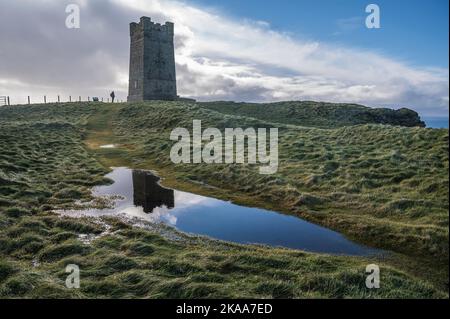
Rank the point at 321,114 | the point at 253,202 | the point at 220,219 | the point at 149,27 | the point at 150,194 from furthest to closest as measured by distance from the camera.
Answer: the point at 149,27
the point at 321,114
the point at 150,194
the point at 253,202
the point at 220,219

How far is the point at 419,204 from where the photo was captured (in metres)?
14.8

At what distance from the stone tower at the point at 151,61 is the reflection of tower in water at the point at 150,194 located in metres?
50.2

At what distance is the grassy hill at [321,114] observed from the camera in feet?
188

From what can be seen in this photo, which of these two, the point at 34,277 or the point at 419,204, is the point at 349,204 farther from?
the point at 34,277

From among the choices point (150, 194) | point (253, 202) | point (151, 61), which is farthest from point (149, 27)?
point (253, 202)

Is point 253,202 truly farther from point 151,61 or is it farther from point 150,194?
point 151,61

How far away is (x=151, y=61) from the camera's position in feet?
233

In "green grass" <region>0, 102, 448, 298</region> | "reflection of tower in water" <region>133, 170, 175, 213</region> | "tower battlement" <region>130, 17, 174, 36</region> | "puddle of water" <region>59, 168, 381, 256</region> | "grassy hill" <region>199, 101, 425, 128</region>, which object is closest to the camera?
"green grass" <region>0, 102, 448, 298</region>

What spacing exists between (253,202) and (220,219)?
118 inches

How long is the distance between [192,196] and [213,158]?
6.57 metres

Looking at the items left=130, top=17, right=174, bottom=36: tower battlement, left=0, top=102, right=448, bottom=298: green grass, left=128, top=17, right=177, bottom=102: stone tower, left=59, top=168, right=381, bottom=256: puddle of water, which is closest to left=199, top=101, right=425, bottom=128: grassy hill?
left=128, top=17, right=177, bottom=102: stone tower

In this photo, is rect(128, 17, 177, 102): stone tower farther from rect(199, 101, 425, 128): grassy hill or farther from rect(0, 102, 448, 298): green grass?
rect(0, 102, 448, 298): green grass

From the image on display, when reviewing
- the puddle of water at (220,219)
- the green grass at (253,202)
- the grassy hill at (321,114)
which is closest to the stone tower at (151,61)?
the grassy hill at (321,114)

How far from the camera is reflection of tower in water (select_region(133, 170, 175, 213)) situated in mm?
18203
